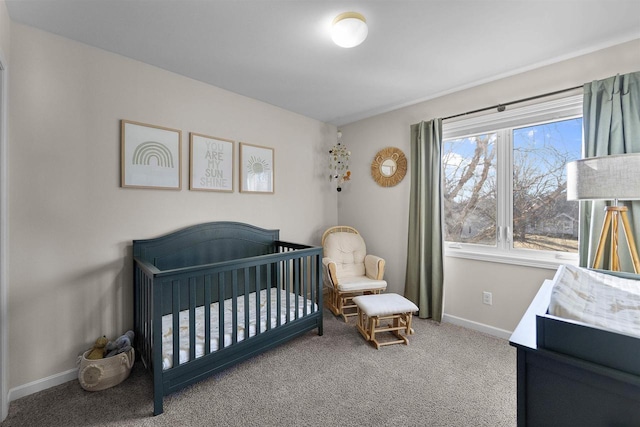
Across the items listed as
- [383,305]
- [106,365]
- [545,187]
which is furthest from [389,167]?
[106,365]

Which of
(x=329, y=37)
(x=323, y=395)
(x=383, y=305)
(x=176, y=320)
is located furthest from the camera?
(x=383, y=305)

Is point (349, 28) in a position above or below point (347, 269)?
above

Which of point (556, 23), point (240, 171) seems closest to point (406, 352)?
point (240, 171)

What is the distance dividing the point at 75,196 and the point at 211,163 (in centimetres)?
105

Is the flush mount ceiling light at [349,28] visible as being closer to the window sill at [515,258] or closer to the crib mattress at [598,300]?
the crib mattress at [598,300]

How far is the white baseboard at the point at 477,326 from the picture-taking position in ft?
8.39

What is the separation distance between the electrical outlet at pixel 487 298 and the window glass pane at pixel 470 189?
48 cm

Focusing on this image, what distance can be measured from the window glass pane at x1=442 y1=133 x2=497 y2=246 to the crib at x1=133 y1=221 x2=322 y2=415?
1.55m

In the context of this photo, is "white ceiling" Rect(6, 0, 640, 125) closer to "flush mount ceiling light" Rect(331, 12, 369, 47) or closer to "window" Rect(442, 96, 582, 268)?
"flush mount ceiling light" Rect(331, 12, 369, 47)

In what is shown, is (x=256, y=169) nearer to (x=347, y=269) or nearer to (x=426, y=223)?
(x=347, y=269)

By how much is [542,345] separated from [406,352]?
63.6 inches

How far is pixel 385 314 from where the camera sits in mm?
2350

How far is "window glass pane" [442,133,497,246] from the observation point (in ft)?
8.97

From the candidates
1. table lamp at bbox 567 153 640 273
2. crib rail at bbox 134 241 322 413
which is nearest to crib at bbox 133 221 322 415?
crib rail at bbox 134 241 322 413
